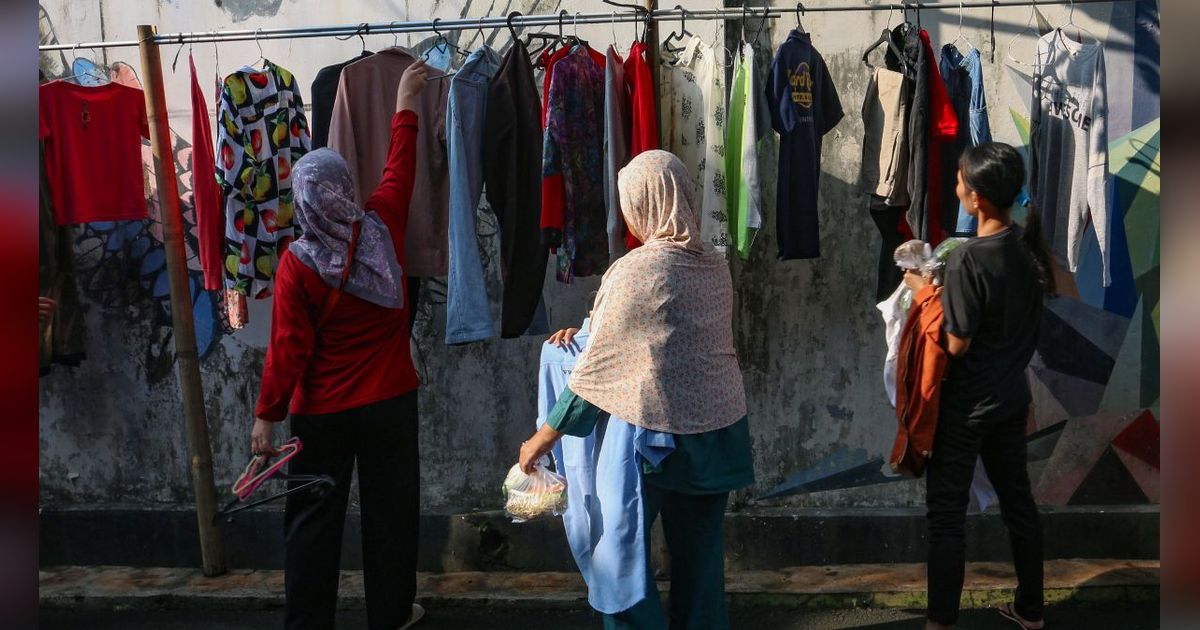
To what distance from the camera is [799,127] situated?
4527 millimetres

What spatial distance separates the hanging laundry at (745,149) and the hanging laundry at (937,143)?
70 centimetres

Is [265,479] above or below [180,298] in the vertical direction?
below

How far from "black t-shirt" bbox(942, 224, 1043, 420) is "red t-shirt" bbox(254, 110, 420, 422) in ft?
6.81

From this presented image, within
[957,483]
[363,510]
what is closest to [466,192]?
[363,510]

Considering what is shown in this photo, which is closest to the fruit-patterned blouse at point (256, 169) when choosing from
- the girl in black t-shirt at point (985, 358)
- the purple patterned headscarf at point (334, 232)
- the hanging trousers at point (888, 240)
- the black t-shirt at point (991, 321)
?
the purple patterned headscarf at point (334, 232)

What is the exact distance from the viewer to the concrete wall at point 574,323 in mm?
5039

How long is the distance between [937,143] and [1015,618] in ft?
6.63

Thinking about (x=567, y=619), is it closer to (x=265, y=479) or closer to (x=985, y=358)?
(x=265, y=479)

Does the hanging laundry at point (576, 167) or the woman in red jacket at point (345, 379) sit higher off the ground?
the hanging laundry at point (576, 167)

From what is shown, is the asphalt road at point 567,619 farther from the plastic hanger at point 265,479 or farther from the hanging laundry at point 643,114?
the hanging laundry at point 643,114

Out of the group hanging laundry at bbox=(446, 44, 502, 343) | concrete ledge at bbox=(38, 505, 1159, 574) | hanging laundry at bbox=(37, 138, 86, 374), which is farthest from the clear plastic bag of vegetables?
hanging laundry at bbox=(37, 138, 86, 374)

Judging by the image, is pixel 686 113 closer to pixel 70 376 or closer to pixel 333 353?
pixel 333 353

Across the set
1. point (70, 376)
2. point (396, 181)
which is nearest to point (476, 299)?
point (396, 181)

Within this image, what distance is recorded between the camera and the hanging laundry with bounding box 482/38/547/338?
4.47 metres
